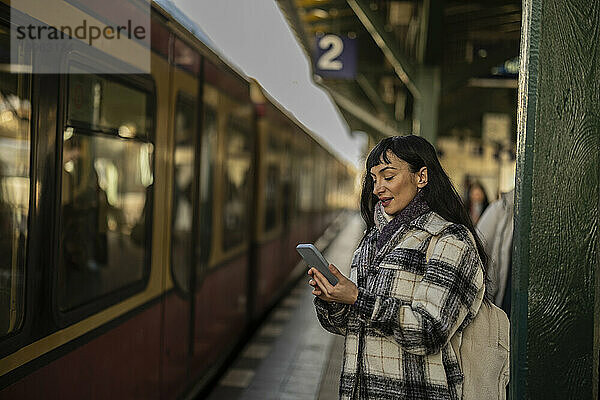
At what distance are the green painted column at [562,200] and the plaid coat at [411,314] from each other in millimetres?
242

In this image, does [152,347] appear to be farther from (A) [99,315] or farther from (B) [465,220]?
(B) [465,220]

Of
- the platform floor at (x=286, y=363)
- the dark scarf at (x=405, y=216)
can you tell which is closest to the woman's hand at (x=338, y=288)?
the dark scarf at (x=405, y=216)

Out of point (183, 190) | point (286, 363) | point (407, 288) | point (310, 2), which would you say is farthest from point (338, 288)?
point (310, 2)

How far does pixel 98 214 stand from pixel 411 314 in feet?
15.7

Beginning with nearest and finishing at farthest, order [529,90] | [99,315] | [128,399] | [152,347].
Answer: [529,90] → [99,315] → [128,399] → [152,347]

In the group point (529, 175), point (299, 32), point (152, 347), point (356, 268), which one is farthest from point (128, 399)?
point (299, 32)

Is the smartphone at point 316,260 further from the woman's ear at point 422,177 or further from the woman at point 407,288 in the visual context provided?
the woman's ear at point 422,177

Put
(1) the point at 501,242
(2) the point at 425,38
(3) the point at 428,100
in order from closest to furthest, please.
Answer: (1) the point at 501,242
(2) the point at 425,38
(3) the point at 428,100

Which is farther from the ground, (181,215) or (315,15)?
(315,15)

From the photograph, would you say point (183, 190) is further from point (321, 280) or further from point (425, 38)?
point (425, 38)

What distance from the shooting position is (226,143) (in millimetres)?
6074

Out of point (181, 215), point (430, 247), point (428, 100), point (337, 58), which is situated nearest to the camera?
point (430, 247)

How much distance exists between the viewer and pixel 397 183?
223 centimetres

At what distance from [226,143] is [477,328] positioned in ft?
13.7
